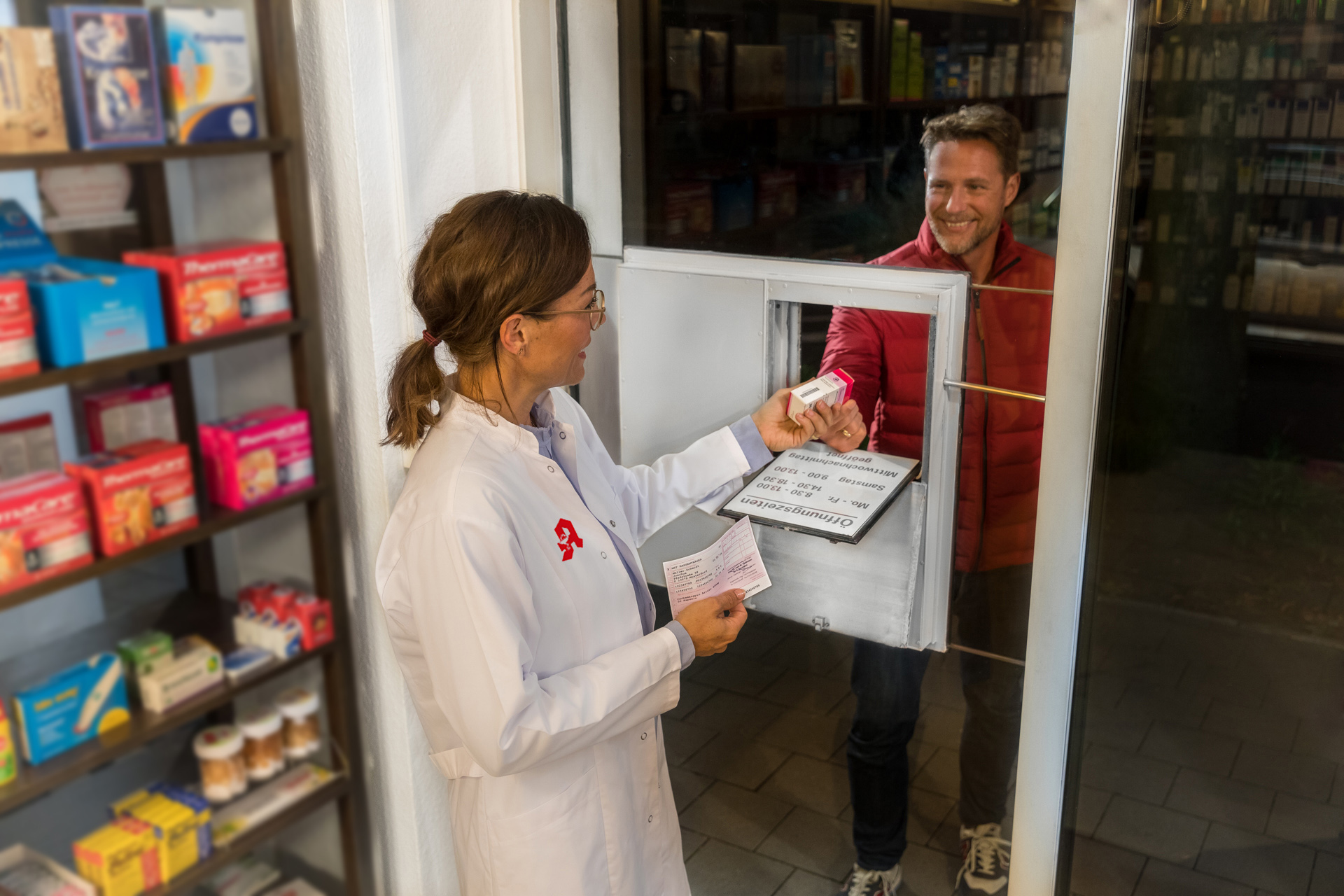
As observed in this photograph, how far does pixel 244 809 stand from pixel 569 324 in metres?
1.57

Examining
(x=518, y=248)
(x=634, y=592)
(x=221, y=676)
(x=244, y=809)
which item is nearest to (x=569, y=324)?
(x=518, y=248)

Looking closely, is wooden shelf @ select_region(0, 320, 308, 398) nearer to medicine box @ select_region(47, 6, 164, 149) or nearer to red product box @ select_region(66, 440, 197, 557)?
red product box @ select_region(66, 440, 197, 557)

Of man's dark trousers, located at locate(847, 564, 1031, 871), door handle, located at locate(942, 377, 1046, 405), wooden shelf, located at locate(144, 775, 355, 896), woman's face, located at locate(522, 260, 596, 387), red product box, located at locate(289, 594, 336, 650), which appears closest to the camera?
woman's face, located at locate(522, 260, 596, 387)

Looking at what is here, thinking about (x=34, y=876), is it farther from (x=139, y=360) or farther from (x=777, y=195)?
(x=777, y=195)

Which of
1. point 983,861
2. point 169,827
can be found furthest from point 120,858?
point 983,861

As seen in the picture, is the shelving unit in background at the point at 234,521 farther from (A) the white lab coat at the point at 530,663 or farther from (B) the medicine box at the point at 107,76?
(A) the white lab coat at the point at 530,663

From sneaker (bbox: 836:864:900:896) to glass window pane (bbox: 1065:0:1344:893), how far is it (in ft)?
1.28

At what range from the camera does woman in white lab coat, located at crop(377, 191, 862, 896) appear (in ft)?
4.32

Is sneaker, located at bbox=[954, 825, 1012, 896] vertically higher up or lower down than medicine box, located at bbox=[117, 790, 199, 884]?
higher up

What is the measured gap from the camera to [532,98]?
1.96 m

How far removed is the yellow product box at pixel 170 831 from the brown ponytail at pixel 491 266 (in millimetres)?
1279

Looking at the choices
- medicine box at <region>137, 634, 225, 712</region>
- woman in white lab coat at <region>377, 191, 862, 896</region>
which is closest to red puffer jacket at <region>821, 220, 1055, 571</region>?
woman in white lab coat at <region>377, 191, 862, 896</region>

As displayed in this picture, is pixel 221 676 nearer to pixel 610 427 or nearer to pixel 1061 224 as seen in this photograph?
pixel 610 427

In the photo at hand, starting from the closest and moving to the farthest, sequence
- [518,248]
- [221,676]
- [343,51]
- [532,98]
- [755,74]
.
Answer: [518,248] → [755,74] → [343,51] → [532,98] → [221,676]
